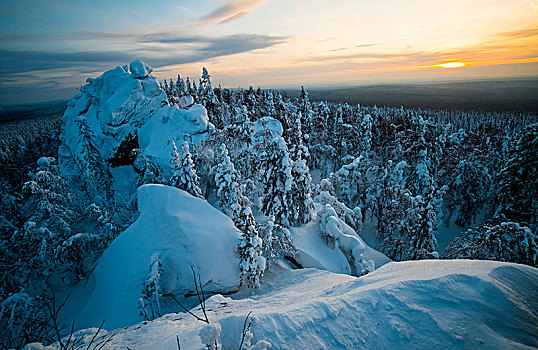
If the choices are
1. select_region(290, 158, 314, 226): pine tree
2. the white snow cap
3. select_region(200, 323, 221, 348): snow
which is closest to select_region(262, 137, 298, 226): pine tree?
select_region(290, 158, 314, 226): pine tree

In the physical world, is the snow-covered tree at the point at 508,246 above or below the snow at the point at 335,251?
above

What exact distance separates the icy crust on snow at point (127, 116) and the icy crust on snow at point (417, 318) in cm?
2065

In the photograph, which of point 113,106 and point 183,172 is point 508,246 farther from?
point 113,106

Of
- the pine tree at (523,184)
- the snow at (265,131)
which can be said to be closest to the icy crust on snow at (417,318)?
the pine tree at (523,184)

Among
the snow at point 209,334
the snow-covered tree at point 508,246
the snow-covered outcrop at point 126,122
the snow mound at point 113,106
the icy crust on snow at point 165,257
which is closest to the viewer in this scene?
the snow at point 209,334

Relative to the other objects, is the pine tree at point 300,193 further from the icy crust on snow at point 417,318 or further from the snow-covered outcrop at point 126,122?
the icy crust on snow at point 417,318

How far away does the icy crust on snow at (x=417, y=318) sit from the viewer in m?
3.45

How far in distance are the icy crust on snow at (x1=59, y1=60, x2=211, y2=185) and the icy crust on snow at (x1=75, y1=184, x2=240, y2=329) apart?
1292 cm

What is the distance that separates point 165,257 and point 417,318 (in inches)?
351

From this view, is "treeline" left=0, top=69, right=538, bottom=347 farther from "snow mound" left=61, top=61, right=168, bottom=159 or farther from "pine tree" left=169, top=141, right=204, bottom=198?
"snow mound" left=61, top=61, right=168, bottom=159

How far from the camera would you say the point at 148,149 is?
22812 millimetres

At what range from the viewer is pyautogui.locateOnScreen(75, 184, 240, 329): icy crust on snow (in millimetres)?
9406

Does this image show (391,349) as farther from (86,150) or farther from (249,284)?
(86,150)

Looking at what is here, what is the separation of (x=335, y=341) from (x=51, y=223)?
16973 millimetres
